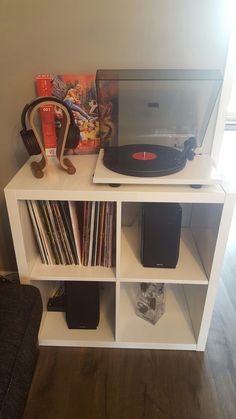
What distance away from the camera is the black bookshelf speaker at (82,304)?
1.15 m

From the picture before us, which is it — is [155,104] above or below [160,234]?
above

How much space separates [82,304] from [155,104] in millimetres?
823

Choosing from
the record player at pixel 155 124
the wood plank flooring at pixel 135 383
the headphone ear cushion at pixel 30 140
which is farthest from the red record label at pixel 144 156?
the wood plank flooring at pixel 135 383

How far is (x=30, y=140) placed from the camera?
Answer: 94 cm

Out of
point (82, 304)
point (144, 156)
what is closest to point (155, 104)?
point (144, 156)

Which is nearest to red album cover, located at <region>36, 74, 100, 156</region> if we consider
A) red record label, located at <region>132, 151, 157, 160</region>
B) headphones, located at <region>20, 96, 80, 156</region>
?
headphones, located at <region>20, 96, 80, 156</region>

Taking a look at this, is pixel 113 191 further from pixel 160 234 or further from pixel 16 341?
pixel 16 341

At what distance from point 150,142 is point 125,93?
21cm

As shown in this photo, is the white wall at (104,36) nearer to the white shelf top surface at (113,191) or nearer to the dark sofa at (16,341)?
the white shelf top surface at (113,191)

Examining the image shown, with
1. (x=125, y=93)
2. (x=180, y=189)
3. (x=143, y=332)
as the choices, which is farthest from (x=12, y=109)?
(x=143, y=332)

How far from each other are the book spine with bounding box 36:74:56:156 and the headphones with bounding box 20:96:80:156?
0.09m

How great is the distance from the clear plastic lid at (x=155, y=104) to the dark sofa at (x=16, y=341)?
2.05ft

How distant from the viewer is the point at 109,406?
1014 mm

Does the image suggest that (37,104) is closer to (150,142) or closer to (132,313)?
(150,142)
